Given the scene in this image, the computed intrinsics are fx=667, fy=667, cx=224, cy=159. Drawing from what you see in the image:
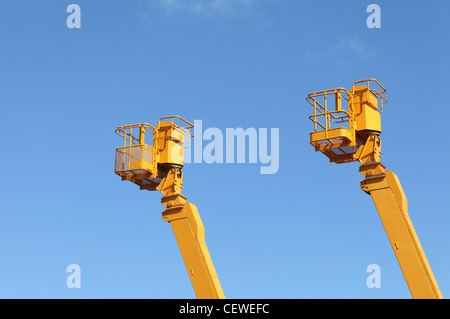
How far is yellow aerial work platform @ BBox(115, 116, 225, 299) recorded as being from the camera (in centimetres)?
1587

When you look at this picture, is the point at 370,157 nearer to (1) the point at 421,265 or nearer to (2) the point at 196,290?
(1) the point at 421,265

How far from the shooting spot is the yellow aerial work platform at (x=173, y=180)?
1587 centimetres

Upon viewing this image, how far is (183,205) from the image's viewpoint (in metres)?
16.4

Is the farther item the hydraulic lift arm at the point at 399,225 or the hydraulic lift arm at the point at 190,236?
the hydraulic lift arm at the point at 190,236

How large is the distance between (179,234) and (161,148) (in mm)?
2230

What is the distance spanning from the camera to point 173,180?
54.8 feet

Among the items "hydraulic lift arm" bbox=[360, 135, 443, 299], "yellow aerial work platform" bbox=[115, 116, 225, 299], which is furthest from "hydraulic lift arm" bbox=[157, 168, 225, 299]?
"hydraulic lift arm" bbox=[360, 135, 443, 299]

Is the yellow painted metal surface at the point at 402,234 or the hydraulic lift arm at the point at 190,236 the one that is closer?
the yellow painted metal surface at the point at 402,234

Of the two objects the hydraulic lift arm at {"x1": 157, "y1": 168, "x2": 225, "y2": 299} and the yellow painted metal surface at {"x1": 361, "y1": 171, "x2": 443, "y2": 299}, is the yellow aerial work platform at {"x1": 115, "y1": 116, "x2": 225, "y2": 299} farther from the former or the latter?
the yellow painted metal surface at {"x1": 361, "y1": 171, "x2": 443, "y2": 299}

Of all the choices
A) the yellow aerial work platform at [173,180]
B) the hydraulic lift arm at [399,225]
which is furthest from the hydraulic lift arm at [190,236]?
the hydraulic lift arm at [399,225]

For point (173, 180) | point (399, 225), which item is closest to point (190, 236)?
point (173, 180)

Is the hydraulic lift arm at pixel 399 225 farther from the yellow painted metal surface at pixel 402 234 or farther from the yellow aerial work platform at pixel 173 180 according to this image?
the yellow aerial work platform at pixel 173 180
